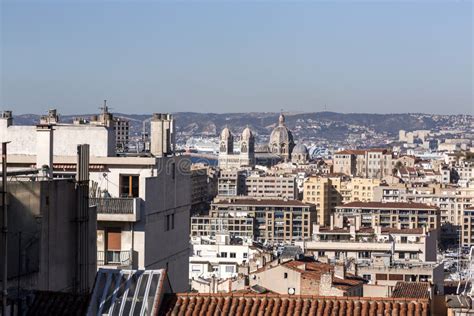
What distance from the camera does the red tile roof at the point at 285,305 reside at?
1029 centimetres

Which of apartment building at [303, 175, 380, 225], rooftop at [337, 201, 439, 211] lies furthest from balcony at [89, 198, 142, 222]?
apartment building at [303, 175, 380, 225]

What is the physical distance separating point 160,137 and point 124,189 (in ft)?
5.21

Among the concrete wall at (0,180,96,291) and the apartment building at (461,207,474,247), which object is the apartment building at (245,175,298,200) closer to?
the apartment building at (461,207,474,247)

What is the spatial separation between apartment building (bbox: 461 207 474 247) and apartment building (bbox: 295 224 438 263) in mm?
47963

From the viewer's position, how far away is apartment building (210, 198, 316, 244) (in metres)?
141

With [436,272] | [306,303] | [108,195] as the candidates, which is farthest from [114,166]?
[436,272]

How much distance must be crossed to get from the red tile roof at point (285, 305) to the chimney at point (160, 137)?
7560 mm

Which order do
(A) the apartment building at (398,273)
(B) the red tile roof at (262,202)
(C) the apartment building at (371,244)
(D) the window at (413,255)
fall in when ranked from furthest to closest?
(B) the red tile roof at (262,202) < (C) the apartment building at (371,244) < (D) the window at (413,255) < (A) the apartment building at (398,273)

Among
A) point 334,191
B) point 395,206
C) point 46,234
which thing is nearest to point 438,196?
point 395,206

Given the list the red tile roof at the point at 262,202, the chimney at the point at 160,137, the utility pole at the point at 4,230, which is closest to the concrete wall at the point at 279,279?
the chimney at the point at 160,137

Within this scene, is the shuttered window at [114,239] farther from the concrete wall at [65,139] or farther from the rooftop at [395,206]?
the rooftop at [395,206]

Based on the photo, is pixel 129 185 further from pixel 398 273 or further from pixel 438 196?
pixel 438 196

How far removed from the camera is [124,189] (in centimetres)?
1702

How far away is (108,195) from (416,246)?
62.5 metres
